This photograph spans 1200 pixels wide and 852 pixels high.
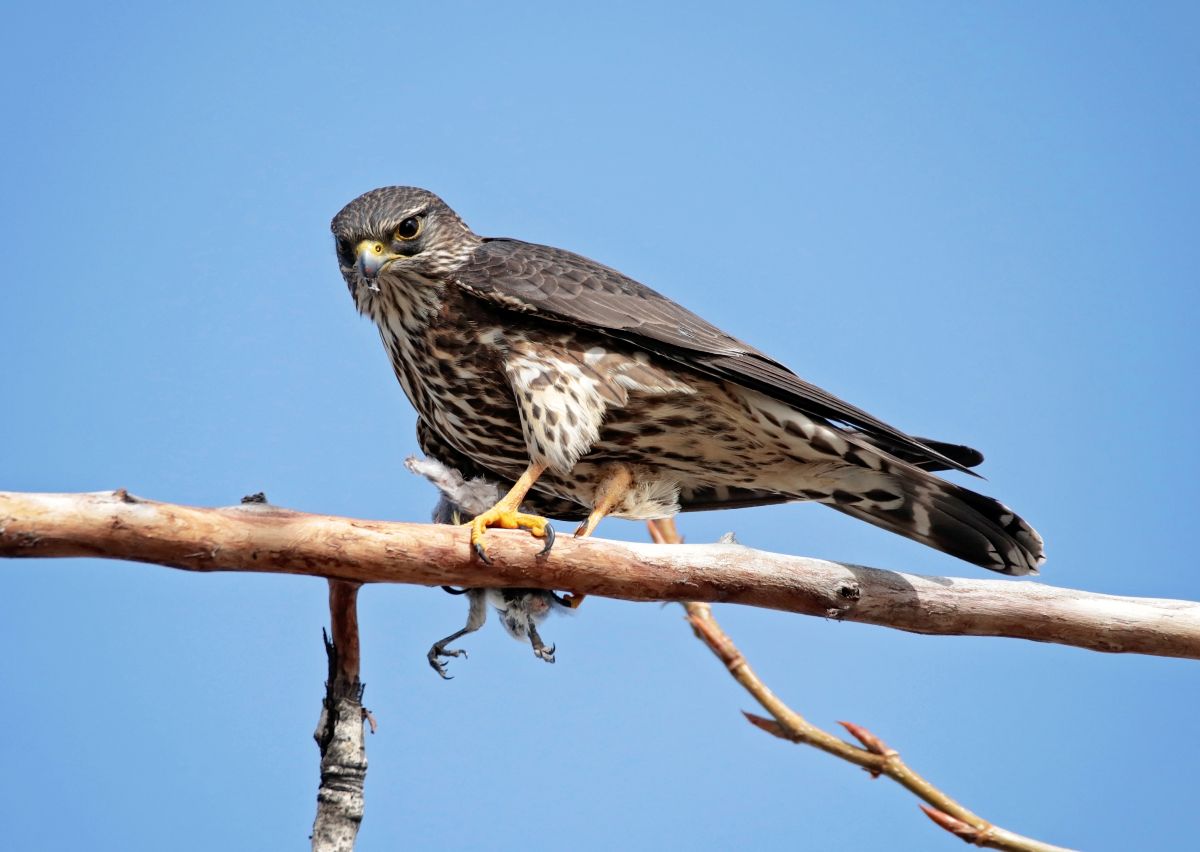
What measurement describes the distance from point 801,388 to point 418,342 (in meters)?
1.30

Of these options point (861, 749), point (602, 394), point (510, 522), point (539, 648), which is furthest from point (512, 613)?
point (861, 749)

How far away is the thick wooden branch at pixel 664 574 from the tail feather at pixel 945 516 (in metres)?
0.40

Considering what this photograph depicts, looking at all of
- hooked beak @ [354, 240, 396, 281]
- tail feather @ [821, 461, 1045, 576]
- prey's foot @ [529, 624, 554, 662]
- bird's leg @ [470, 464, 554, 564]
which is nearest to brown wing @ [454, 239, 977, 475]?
tail feather @ [821, 461, 1045, 576]

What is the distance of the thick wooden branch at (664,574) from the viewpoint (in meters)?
2.96

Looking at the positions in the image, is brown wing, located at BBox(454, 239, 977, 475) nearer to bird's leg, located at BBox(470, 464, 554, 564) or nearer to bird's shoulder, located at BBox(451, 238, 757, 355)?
bird's shoulder, located at BBox(451, 238, 757, 355)

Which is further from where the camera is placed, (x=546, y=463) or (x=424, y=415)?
(x=424, y=415)

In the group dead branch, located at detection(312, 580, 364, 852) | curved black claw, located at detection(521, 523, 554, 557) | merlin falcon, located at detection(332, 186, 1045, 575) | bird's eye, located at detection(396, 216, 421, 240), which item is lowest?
dead branch, located at detection(312, 580, 364, 852)

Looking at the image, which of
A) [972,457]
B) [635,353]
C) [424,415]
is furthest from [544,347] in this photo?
[972,457]

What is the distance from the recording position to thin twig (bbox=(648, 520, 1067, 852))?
3.22 metres

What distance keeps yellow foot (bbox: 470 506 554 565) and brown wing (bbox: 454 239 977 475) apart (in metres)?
0.68

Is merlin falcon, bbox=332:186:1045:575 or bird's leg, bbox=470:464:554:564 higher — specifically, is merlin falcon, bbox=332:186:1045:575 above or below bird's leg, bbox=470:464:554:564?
above

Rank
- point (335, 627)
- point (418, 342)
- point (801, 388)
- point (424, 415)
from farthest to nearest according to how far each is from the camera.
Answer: point (424, 415)
point (418, 342)
point (801, 388)
point (335, 627)

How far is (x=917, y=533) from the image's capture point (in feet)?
13.8

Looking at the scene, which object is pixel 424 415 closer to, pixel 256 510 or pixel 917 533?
pixel 256 510
